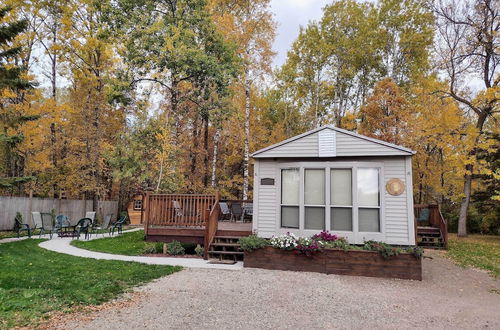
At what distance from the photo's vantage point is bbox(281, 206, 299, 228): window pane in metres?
8.02

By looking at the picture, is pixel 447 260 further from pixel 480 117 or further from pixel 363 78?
A: pixel 363 78

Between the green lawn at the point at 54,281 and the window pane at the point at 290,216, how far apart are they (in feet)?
9.37

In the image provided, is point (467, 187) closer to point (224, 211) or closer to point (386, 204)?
point (386, 204)

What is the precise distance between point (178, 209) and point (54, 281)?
3.96 metres

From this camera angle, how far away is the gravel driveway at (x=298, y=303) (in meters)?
3.95

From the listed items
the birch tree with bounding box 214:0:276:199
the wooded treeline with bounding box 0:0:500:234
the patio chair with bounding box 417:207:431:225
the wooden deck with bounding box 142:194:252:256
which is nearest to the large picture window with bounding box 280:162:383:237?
the wooden deck with bounding box 142:194:252:256

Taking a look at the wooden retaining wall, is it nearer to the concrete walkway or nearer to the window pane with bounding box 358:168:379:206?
the concrete walkway

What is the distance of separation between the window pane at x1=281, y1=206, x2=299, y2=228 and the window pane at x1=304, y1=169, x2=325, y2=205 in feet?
1.27

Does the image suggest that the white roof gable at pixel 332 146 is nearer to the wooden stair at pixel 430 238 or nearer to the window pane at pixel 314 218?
the window pane at pixel 314 218

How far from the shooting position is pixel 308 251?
702cm

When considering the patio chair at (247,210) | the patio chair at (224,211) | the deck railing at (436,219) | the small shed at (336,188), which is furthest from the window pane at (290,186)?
the deck railing at (436,219)

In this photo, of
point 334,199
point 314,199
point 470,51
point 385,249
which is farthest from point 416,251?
point 470,51

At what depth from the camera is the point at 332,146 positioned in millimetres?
7816

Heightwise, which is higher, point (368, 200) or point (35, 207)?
point (368, 200)
